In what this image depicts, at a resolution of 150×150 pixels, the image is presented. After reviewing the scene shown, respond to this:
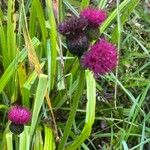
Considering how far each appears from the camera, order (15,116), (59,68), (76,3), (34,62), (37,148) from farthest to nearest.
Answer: (76,3) → (59,68) → (37,148) → (34,62) → (15,116)

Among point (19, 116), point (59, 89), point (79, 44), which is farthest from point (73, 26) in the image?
point (59, 89)

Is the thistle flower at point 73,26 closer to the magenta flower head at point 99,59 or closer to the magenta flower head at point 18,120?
the magenta flower head at point 99,59

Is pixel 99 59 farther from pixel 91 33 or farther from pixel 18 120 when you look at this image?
pixel 18 120

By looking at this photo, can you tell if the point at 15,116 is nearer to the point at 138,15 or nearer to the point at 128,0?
the point at 128,0

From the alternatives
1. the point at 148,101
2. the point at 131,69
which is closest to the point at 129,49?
the point at 131,69

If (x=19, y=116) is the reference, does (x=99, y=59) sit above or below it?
above

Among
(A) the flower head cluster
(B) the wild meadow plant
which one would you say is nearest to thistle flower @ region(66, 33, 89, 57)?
(A) the flower head cluster
